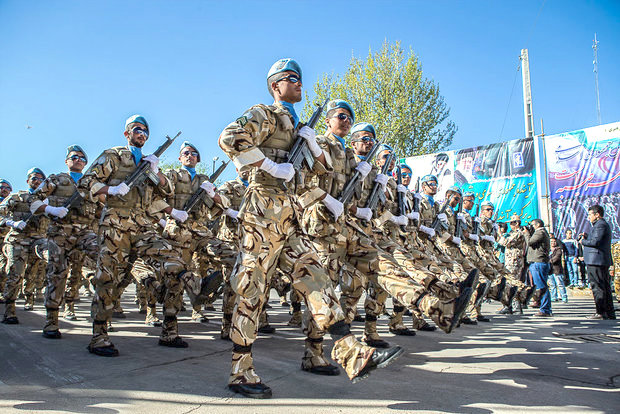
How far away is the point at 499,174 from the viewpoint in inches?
734

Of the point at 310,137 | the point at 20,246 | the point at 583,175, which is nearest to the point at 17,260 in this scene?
the point at 20,246

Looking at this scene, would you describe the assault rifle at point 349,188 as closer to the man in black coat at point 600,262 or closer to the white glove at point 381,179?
the white glove at point 381,179

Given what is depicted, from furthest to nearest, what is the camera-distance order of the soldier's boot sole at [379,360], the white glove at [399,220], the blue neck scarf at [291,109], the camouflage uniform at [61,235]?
the white glove at [399,220]
the camouflage uniform at [61,235]
the blue neck scarf at [291,109]
the soldier's boot sole at [379,360]

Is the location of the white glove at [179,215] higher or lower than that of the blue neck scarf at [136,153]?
lower

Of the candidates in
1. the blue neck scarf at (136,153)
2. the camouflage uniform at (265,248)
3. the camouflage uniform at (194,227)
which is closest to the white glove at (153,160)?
the blue neck scarf at (136,153)

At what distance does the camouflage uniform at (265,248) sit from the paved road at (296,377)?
37 centimetres

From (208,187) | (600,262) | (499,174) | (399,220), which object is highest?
(499,174)

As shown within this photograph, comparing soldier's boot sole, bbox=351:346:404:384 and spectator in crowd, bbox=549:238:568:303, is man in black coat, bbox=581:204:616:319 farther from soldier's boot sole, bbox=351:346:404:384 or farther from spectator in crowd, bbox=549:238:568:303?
soldier's boot sole, bbox=351:346:404:384

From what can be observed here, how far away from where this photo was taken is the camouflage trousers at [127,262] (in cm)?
513

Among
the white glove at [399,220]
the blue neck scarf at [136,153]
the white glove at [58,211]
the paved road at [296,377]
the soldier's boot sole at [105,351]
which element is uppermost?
the blue neck scarf at [136,153]

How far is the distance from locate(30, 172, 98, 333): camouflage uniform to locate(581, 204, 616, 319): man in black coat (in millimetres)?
9547

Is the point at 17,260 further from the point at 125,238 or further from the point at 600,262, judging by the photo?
the point at 600,262

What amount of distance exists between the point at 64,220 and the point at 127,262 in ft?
6.65

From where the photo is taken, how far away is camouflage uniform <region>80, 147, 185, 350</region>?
5152 mm
